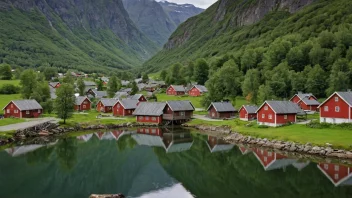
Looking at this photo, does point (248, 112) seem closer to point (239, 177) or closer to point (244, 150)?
point (244, 150)

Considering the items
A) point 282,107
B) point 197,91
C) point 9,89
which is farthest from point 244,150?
point 9,89

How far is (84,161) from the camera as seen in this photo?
49.9 meters

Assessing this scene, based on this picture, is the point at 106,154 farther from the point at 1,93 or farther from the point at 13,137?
the point at 1,93

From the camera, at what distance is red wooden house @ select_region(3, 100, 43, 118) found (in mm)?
82500

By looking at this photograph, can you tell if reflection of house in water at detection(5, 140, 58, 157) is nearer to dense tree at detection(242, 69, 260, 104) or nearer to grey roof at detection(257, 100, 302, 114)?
grey roof at detection(257, 100, 302, 114)

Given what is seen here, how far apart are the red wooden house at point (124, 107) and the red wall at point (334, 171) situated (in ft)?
195

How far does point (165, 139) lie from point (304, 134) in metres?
25.1

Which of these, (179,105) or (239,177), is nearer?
(239,177)

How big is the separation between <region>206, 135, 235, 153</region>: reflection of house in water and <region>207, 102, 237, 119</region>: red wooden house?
1873cm

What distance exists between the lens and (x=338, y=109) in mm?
57906

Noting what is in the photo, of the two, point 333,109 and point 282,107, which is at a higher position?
point 282,107

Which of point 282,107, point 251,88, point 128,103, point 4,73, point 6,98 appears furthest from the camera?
point 4,73

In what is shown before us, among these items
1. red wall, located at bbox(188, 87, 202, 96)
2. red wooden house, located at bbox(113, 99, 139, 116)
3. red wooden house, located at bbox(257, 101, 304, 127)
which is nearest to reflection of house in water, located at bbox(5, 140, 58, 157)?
red wooden house, located at bbox(113, 99, 139, 116)

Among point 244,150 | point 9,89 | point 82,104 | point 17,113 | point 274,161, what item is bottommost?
point 274,161
